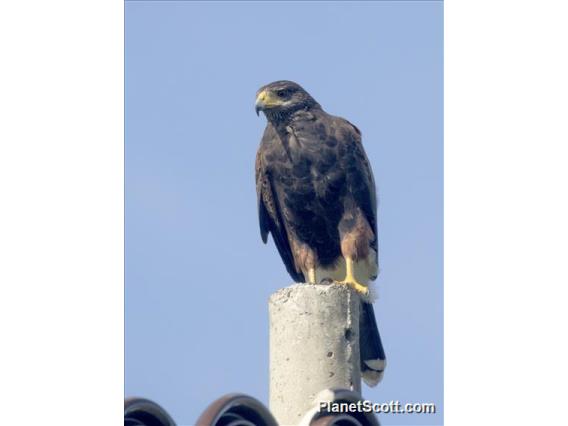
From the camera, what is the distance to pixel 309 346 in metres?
8.81

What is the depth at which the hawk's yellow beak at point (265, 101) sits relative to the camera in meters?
11.5

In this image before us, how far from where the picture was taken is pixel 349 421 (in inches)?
317

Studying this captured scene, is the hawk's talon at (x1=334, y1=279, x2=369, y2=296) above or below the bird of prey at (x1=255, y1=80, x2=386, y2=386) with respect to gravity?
below

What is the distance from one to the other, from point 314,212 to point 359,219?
37 cm

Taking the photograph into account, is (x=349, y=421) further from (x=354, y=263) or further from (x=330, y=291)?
(x=354, y=263)

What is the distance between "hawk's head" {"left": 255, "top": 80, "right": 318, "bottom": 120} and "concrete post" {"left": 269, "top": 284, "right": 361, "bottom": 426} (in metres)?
2.76

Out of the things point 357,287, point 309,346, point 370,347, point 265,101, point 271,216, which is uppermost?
point 265,101

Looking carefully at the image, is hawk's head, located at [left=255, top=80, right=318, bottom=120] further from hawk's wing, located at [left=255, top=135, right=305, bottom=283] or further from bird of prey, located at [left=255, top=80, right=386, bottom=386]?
hawk's wing, located at [left=255, top=135, right=305, bottom=283]

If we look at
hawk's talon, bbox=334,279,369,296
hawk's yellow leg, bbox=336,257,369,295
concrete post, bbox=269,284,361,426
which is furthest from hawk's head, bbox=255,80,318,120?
concrete post, bbox=269,284,361,426

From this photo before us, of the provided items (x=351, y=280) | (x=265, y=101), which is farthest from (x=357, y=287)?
(x=265, y=101)

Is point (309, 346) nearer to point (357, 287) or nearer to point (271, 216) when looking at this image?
point (357, 287)

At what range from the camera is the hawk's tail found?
36.6 ft

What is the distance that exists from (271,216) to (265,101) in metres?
0.98

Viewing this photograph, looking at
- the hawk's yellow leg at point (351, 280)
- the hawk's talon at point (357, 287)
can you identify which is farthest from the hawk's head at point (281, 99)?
the hawk's talon at point (357, 287)
